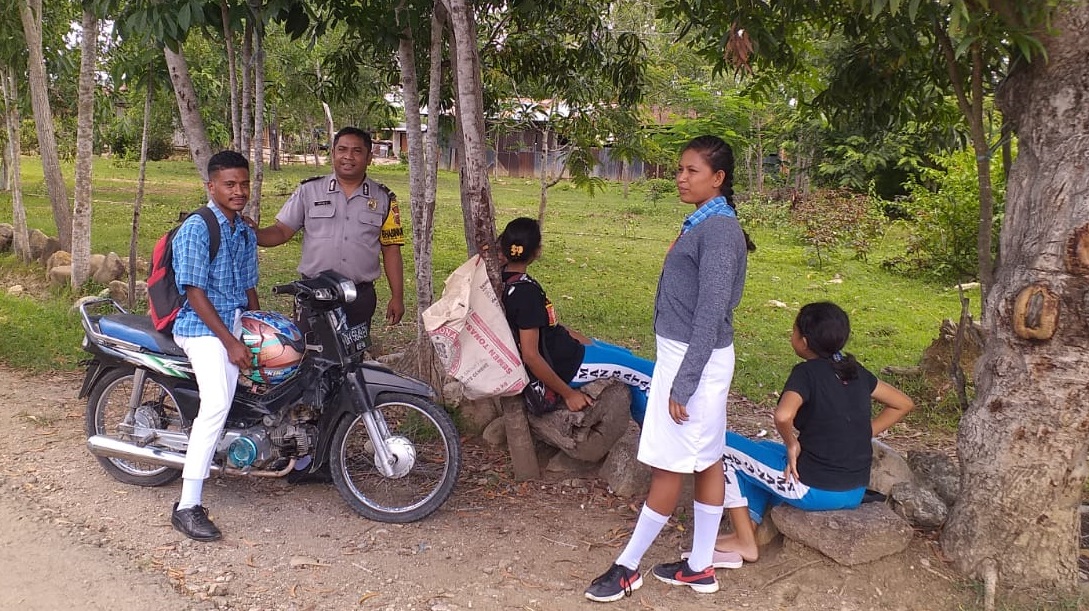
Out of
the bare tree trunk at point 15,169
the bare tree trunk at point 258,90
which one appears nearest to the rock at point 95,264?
the bare tree trunk at point 15,169

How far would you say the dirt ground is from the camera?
3.19 metres

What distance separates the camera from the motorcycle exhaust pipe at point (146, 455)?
12.7ft

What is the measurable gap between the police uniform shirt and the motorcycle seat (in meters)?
0.87

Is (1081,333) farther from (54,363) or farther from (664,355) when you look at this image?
(54,363)

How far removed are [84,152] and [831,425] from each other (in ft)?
24.5

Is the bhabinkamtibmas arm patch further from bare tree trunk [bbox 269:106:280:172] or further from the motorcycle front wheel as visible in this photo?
bare tree trunk [bbox 269:106:280:172]

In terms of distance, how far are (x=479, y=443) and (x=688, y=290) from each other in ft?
7.19

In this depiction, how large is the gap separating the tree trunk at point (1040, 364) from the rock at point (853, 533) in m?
0.30

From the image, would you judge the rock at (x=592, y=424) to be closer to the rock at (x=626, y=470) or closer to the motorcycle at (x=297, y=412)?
the rock at (x=626, y=470)

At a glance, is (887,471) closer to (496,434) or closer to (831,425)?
(831,425)

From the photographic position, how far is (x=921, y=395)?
6078 millimetres

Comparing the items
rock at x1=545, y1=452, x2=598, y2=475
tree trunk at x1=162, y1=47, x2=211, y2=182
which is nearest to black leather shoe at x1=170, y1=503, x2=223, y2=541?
rock at x1=545, y1=452, x2=598, y2=475

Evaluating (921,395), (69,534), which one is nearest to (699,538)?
(69,534)

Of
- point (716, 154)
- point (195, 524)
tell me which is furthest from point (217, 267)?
point (716, 154)
